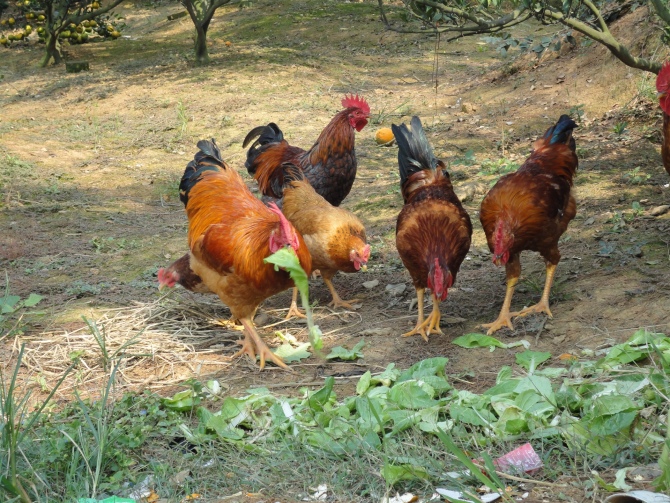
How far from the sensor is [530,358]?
4.10m

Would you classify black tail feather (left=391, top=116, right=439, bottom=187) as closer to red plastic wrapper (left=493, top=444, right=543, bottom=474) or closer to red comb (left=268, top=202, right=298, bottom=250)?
red comb (left=268, top=202, right=298, bottom=250)

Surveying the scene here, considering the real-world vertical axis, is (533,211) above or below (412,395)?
above

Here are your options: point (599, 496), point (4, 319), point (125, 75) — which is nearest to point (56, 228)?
point (4, 319)

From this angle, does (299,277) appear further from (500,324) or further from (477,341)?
(500,324)

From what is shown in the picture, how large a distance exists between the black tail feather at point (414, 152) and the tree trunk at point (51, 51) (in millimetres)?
12623

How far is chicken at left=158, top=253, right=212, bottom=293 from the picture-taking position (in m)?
5.10

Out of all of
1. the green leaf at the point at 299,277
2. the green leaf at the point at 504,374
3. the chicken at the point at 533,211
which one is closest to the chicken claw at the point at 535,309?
the chicken at the point at 533,211

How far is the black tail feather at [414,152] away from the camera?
5.27 metres

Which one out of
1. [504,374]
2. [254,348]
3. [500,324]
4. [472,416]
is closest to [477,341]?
[500,324]

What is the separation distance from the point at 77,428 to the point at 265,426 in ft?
2.95

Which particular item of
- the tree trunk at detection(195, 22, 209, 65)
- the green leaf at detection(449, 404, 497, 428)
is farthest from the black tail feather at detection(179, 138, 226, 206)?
the tree trunk at detection(195, 22, 209, 65)

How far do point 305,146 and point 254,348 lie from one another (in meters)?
5.32

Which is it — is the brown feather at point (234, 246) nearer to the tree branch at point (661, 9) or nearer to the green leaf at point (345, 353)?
the green leaf at point (345, 353)

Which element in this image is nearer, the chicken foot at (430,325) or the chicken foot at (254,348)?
the chicken foot at (254,348)
